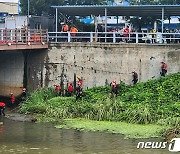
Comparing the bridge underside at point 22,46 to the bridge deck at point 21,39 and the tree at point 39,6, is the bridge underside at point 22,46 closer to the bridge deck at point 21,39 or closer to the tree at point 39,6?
the bridge deck at point 21,39

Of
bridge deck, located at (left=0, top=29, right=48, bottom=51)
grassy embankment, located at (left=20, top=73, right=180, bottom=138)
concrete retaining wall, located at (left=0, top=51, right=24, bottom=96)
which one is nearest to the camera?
grassy embankment, located at (left=20, top=73, right=180, bottom=138)

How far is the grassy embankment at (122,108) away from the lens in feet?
74.7

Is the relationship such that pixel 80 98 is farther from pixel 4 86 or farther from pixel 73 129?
pixel 4 86

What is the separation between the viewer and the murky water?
18578 mm

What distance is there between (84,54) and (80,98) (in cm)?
354

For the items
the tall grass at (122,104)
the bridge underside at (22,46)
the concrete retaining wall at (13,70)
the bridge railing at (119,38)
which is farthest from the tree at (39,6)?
the tall grass at (122,104)

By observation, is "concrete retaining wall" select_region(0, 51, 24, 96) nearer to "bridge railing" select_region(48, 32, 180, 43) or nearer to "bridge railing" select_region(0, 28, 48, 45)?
"bridge railing" select_region(0, 28, 48, 45)

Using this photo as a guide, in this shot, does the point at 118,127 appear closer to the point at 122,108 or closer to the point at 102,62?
the point at 122,108

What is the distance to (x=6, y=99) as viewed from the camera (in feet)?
97.5

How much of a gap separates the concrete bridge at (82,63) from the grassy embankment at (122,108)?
3.92ft

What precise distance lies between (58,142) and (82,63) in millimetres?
9515

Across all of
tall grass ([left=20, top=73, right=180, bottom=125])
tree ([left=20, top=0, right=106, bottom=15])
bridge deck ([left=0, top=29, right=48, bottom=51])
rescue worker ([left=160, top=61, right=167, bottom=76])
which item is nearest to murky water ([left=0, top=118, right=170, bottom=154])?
tall grass ([left=20, top=73, right=180, bottom=125])

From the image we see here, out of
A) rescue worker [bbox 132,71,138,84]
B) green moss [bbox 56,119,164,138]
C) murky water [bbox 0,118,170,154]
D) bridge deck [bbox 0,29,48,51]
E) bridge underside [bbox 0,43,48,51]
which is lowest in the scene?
murky water [bbox 0,118,170,154]

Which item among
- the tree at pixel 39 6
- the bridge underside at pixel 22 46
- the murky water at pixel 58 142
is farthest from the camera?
the tree at pixel 39 6
